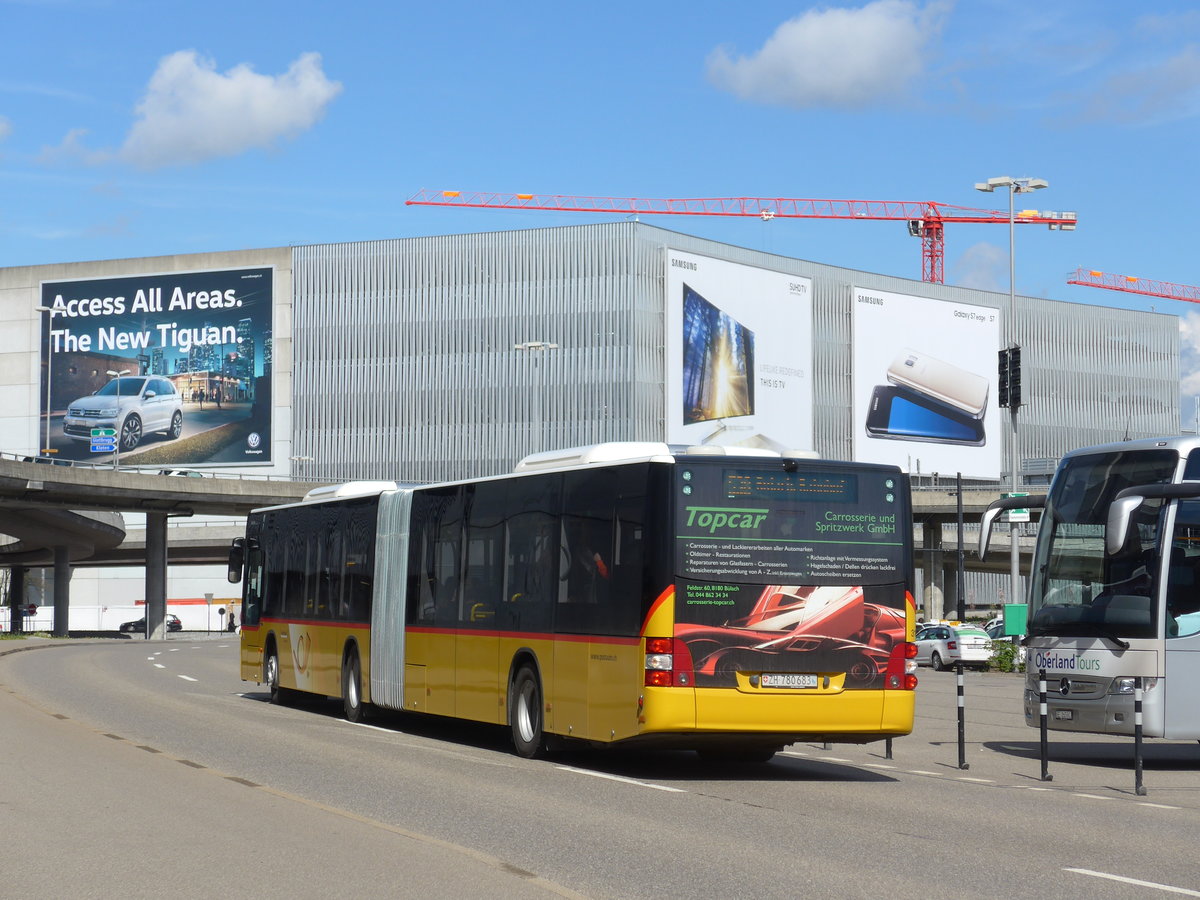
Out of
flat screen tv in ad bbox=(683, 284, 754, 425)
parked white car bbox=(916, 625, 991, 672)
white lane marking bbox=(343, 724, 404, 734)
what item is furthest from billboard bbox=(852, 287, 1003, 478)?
white lane marking bbox=(343, 724, 404, 734)

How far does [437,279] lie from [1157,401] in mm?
61006

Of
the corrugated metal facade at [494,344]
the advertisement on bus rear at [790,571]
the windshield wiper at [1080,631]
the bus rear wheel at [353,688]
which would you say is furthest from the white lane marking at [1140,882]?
the corrugated metal facade at [494,344]

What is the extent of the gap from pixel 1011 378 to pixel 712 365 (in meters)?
65.6

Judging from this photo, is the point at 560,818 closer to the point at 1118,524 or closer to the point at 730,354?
the point at 1118,524

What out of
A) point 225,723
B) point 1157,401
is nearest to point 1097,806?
point 225,723

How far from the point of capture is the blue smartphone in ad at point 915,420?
11631 centimetres

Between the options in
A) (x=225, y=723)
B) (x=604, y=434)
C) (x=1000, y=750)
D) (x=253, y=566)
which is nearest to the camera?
(x=1000, y=750)

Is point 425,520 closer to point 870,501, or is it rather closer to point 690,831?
point 870,501

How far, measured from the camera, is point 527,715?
1755 centimetres

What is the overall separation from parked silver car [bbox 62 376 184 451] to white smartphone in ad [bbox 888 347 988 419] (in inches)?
1896

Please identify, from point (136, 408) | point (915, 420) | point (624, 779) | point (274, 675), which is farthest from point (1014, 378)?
point (136, 408)

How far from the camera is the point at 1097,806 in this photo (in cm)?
1382

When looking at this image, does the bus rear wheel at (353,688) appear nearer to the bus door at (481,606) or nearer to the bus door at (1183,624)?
the bus door at (481,606)

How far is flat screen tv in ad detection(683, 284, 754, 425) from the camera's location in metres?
106
